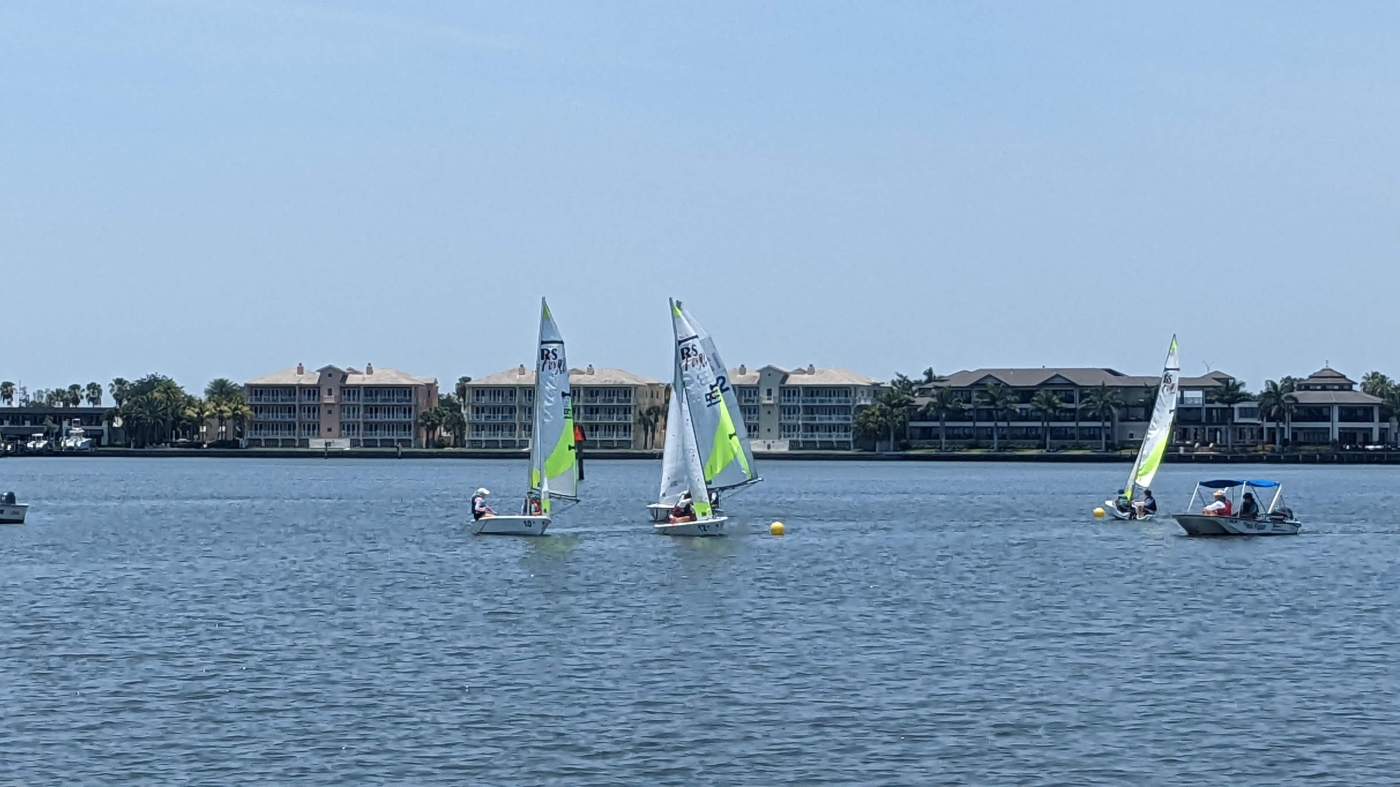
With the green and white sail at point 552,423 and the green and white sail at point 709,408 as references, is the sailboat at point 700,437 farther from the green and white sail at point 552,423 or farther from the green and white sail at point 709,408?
the green and white sail at point 552,423

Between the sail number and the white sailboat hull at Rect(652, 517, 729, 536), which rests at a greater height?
the sail number

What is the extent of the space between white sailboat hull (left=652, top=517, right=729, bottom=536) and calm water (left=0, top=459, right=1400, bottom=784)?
57 cm

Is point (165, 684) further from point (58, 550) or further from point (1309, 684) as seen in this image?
point (58, 550)

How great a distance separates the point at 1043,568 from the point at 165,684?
34445mm

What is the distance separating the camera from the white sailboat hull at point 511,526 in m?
72.5

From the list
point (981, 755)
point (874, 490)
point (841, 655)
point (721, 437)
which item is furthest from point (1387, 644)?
point (874, 490)

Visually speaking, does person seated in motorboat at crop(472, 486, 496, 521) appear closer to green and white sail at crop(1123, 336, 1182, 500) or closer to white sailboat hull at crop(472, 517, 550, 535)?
white sailboat hull at crop(472, 517, 550, 535)

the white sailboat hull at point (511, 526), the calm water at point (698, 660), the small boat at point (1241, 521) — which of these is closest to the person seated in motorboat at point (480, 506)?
the white sailboat hull at point (511, 526)

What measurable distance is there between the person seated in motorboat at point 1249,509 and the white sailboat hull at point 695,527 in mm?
20497

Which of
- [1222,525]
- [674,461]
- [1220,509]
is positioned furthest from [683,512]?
[1220,509]

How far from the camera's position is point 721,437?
75.4 meters

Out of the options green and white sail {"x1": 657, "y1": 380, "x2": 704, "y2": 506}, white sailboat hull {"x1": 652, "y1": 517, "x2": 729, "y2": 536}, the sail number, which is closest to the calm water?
white sailboat hull {"x1": 652, "y1": 517, "x2": 729, "y2": 536}

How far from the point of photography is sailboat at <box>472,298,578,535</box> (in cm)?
6906

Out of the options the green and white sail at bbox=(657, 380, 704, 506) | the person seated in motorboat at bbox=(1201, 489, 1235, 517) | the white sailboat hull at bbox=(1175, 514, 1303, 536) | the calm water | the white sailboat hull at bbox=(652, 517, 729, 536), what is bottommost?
the calm water
